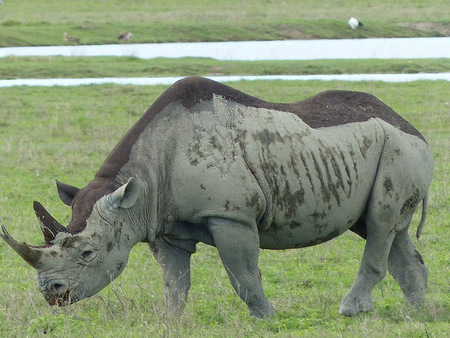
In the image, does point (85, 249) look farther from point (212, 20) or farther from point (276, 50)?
point (212, 20)

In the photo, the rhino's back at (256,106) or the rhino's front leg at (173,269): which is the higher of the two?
the rhino's back at (256,106)

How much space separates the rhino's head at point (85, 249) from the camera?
618 centimetres

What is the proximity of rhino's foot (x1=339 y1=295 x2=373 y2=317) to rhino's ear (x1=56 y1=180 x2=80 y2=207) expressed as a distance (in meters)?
2.25

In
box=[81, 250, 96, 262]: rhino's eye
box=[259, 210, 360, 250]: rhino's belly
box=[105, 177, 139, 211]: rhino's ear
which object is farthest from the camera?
box=[259, 210, 360, 250]: rhino's belly

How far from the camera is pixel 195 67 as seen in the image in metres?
26.4

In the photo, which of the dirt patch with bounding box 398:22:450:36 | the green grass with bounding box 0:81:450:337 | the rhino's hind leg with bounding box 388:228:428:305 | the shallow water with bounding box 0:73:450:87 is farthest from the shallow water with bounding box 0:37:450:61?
the rhino's hind leg with bounding box 388:228:428:305

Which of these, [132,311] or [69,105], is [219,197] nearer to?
[132,311]

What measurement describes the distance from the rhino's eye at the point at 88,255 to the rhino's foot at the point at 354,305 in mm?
2078

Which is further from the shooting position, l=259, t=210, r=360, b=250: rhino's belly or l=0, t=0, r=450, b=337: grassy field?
l=259, t=210, r=360, b=250: rhino's belly

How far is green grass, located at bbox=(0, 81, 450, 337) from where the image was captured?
6.50 m

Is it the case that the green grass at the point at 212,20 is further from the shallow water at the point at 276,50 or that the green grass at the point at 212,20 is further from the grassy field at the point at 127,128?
the shallow water at the point at 276,50

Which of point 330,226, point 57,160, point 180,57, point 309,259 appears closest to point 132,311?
point 330,226

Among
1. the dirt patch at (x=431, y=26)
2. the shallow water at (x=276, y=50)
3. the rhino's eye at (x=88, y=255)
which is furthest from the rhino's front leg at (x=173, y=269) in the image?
the dirt patch at (x=431, y=26)

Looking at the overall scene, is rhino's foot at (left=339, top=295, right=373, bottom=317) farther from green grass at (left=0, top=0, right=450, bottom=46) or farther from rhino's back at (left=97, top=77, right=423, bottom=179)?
green grass at (left=0, top=0, right=450, bottom=46)
